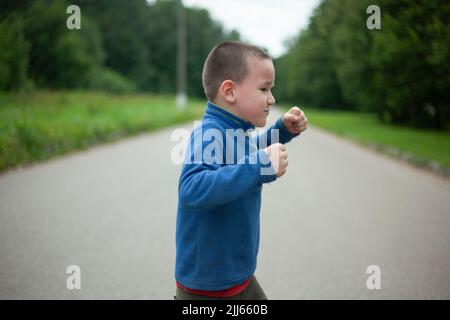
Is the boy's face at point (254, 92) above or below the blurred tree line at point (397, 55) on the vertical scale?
below

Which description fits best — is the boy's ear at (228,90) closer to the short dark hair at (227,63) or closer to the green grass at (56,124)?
the short dark hair at (227,63)

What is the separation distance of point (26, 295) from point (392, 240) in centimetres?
324

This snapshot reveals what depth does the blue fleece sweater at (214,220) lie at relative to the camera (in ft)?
5.01

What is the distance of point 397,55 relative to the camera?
13.4m

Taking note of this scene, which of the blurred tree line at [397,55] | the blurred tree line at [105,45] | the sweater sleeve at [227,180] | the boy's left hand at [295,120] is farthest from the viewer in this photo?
the blurred tree line at [105,45]

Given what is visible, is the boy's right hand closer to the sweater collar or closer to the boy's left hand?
the sweater collar

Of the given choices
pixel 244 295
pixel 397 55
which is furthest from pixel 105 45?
pixel 244 295

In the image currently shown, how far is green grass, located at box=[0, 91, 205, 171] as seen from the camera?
337 inches

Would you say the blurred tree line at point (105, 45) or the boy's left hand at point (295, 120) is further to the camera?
the blurred tree line at point (105, 45)

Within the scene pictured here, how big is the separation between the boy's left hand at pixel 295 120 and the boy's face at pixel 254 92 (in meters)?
0.22

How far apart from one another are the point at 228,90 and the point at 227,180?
0.39 metres

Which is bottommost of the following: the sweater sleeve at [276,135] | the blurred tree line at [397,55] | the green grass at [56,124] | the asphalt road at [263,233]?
the asphalt road at [263,233]

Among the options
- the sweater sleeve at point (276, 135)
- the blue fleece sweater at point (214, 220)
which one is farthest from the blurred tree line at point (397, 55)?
the blue fleece sweater at point (214, 220)

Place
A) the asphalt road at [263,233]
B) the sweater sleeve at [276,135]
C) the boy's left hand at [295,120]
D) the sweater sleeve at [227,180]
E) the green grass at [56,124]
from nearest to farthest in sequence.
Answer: the sweater sleeve at [227,180] < the boy's left hand at [295,120] < the sweater sleeve at [276,135] < the asphalt road at [263,233] < the green grass at [56,124]
